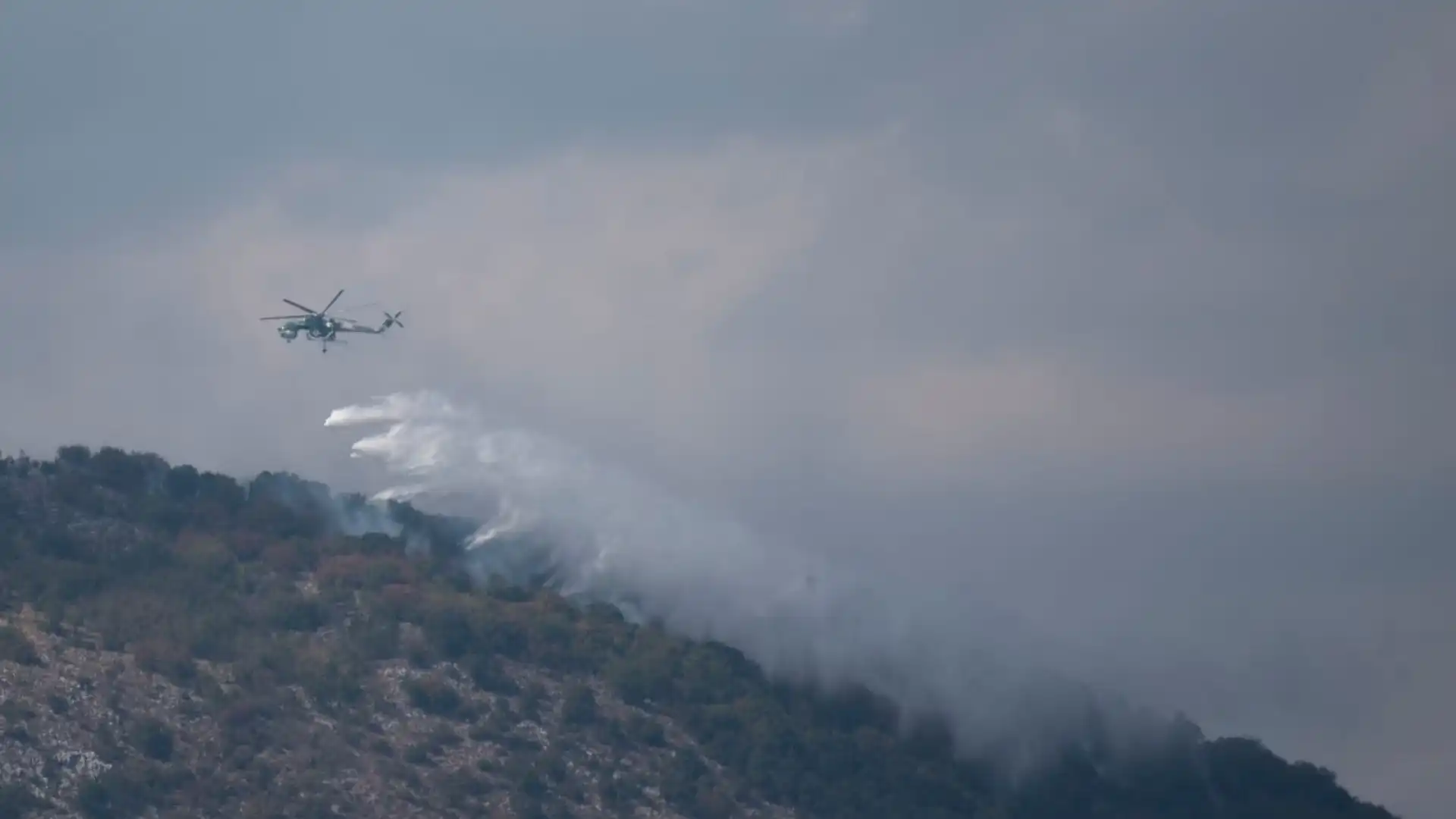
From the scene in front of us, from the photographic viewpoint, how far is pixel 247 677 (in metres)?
164

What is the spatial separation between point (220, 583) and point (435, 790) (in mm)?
43293

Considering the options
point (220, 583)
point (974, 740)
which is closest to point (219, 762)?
point (220, 583)

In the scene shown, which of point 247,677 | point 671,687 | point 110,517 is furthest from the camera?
point 110,517

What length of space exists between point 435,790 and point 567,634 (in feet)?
115

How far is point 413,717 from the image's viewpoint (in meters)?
164

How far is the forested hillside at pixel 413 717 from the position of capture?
150 metres

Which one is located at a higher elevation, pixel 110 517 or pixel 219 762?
pixel 110 517

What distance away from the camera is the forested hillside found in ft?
491

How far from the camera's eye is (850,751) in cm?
17338

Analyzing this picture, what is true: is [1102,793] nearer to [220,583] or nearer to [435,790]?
[435,790]

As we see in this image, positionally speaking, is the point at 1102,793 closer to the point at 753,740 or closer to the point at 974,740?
the point at 974,740

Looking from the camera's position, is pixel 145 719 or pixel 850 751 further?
pixel 850 751

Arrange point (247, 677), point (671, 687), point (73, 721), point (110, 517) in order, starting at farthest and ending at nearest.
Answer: point (110, 517), point (671, 687), point (247, 677), point (73, 721)

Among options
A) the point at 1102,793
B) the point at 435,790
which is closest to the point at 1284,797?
the point at 1102,793
